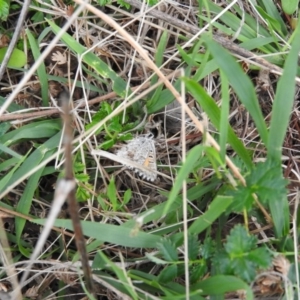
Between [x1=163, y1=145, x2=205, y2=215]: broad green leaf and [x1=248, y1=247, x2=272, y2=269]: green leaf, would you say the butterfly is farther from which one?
[x1=248, y1=247, x2=272, y2=269]: green leaf

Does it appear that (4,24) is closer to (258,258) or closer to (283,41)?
(283,41)

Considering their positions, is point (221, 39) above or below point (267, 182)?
above

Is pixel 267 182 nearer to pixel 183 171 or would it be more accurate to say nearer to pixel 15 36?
pixel 183 171

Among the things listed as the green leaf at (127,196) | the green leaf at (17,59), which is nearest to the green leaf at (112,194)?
the green leaf at (127,196)

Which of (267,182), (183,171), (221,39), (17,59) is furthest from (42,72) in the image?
(267,182)

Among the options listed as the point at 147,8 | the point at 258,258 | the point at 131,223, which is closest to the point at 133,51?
the point at 147,8

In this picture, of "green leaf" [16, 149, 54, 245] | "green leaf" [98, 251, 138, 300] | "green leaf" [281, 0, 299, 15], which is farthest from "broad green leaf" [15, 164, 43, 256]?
"green leaf" [281, 0, 299, 15]

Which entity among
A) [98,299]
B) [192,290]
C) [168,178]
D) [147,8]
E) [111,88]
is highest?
[147,8]
